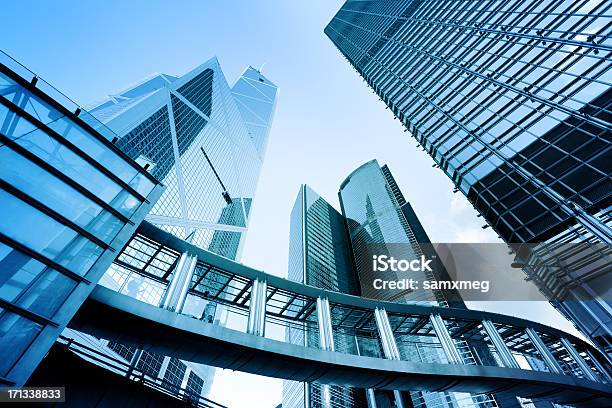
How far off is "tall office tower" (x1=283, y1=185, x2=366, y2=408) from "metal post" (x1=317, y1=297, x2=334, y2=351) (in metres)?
29.8

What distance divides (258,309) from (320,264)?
69.8 metres

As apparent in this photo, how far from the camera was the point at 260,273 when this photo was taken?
19.1 m

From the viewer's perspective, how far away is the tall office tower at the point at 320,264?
52219mm

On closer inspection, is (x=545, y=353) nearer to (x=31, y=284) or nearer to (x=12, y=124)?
(x=31, y=284)

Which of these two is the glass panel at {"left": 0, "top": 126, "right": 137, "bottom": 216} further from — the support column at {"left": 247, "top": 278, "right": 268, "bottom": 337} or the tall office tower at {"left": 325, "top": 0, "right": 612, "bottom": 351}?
the tall office tower at {"left": 325, "top": 0, "right": 612, "bottom": 351}

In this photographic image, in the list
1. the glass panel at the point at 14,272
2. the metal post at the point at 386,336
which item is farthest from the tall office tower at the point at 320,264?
the glass panel at the point at 14,272

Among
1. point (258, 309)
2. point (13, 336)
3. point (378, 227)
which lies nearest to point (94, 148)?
point (13, 336)

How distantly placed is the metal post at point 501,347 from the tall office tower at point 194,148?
39.3 metres

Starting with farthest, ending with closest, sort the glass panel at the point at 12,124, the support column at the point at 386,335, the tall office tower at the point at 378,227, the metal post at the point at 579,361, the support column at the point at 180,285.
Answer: the tall office tower at the point at 378,227 < the metal post at the point at 579,361 < the support column at the point at 386,335 < the support column at the point at 180,285 < the glass panel at the point at 12,124

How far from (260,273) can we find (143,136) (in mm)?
61844

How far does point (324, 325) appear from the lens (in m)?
18.6

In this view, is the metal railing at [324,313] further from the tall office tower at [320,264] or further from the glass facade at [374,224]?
the glass facade at [374,224]

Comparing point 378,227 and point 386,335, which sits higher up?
point 378,227

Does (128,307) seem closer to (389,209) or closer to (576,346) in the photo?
(576,346)
